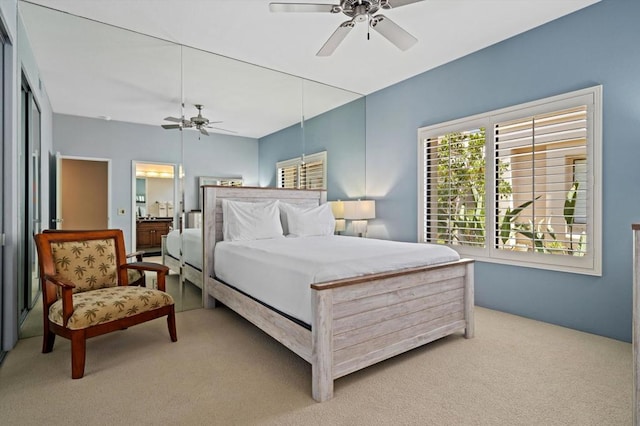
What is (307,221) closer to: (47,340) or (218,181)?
(218,181)

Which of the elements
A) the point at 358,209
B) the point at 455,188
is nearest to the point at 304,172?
the point at 358,209

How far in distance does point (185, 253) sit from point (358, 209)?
2.41 metres

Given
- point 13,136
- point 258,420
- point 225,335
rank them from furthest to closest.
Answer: point 225,335 → point 13,136 → point 258,420

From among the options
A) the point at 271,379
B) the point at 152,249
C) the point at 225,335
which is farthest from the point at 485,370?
the point at 152,249

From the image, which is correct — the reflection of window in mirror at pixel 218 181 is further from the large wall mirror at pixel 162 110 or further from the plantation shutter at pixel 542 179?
the plantation shutter at pixel 542 179

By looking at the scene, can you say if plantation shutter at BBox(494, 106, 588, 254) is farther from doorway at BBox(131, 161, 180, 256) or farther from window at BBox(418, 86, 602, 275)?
doorway at BBox(131, 161, 180, 256)

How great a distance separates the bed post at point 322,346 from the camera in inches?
77.8

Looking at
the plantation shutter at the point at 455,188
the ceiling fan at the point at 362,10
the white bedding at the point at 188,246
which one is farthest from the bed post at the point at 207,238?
the plantation shutter at the point at 455,188

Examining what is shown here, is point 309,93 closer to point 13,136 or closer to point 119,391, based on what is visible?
point 13,136

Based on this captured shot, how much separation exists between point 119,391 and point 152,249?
6.15ft

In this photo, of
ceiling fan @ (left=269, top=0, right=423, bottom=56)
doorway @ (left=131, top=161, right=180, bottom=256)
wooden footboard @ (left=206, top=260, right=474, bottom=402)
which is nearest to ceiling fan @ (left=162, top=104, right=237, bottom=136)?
doorway @ (left=131, top=161, right=180, bottom=256)

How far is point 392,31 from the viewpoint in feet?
8.63

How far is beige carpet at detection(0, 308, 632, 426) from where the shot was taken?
1.82 metres

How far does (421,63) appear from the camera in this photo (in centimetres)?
417
